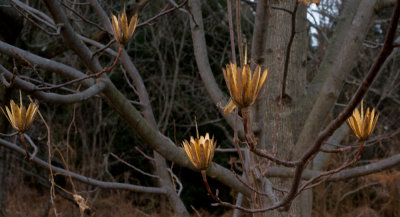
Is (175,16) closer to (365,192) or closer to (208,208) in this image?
(208,208)

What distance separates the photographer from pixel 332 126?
619mm

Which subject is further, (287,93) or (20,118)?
(287,93)

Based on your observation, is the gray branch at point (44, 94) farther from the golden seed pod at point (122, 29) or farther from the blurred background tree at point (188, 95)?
the golden seed pod at point (122, 29)

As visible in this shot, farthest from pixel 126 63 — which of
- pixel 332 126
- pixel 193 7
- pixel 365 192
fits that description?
pixel 365 192

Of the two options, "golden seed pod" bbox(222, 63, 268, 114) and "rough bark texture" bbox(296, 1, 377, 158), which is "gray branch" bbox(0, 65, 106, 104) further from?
"rough bark texture" bbox(296, 1, 377, 158)

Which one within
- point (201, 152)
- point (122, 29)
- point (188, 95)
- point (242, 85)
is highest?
point (122, 29)

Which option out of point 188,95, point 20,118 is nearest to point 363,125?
point 20,118

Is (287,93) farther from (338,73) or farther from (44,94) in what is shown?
(44,94)

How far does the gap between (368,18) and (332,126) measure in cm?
155

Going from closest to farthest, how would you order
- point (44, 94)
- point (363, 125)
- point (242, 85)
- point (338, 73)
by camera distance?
→ point (242, 85) < point (363, 125) < point (44, 94) < point (338, 73)

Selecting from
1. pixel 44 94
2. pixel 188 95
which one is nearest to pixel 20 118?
pixel 44 94

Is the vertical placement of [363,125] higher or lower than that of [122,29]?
lower

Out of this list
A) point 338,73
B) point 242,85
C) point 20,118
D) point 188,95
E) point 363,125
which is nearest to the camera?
point 242,85

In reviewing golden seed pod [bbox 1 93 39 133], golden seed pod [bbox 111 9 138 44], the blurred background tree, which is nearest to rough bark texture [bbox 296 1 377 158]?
the blurred background tree
